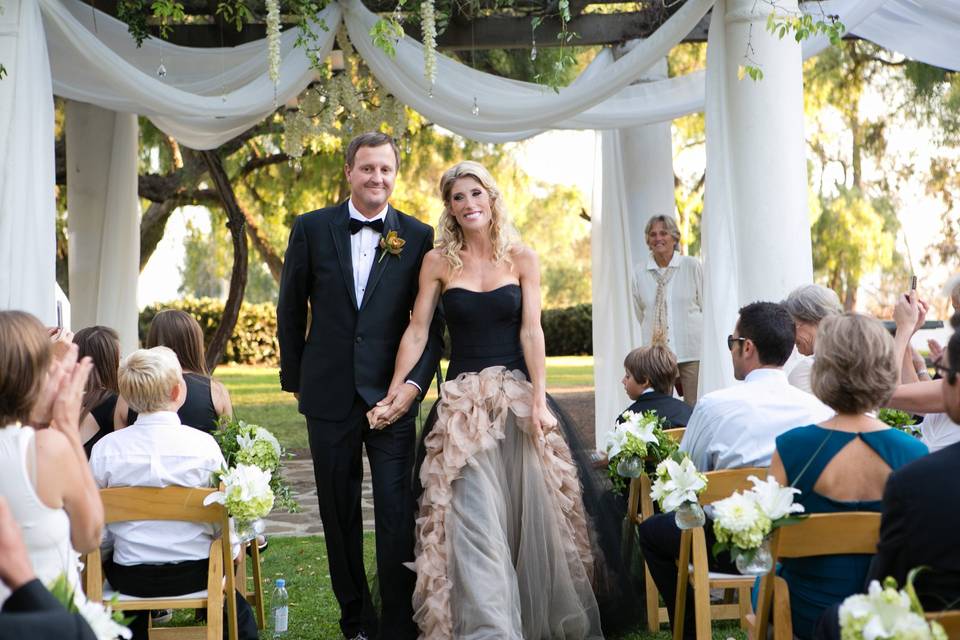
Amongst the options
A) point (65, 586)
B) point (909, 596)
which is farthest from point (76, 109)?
point (909, 596)

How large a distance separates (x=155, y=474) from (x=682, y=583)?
1.90 m

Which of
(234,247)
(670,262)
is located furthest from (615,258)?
(234,247)

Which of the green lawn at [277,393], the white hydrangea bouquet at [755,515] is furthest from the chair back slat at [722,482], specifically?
the green lawn at [277,393]

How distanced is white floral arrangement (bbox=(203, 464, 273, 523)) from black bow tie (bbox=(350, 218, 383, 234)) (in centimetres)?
137

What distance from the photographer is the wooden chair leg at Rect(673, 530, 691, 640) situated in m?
4.11

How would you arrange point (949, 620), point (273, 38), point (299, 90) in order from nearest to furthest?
point (949, 620), point (273, 38), point (299, 90)

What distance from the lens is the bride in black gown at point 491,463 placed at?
4410mm

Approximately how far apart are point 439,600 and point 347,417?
34.1 inches

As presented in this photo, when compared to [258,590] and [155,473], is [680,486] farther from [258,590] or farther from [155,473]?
[258,590]

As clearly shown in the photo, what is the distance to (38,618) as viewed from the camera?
6.86 ft

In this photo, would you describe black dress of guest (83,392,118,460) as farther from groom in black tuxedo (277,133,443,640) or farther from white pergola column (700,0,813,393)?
white pergola column (700,0,813,393)

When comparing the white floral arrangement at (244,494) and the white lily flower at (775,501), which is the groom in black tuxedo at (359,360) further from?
the white lily flower at (775,501)

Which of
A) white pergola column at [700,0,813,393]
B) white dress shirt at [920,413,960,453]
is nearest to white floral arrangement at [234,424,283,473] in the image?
white dress shirt at [920,413,960,453]

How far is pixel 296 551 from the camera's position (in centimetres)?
693
